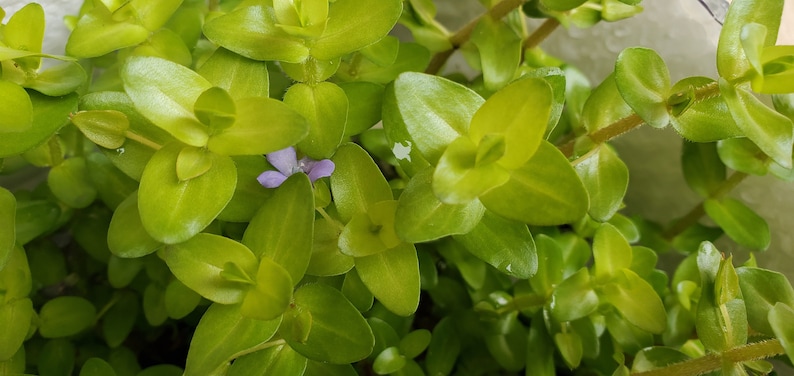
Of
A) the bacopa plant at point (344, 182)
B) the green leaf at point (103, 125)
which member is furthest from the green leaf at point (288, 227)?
the green leaf at point (103, 125)

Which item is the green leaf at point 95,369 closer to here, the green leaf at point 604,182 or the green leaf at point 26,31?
the green leaf at point 26,31

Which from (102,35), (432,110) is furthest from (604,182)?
(102,35)

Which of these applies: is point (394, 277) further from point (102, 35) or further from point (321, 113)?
point (102, 35)

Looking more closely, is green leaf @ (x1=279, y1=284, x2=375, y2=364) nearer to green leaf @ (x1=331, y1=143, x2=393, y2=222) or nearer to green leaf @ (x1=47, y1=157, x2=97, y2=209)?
green leaf @ (x1=331, y1=143, x2=393, y2=222)

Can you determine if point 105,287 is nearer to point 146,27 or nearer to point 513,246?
point 146,27

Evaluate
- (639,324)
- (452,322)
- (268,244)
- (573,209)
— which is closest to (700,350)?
(639,324)
